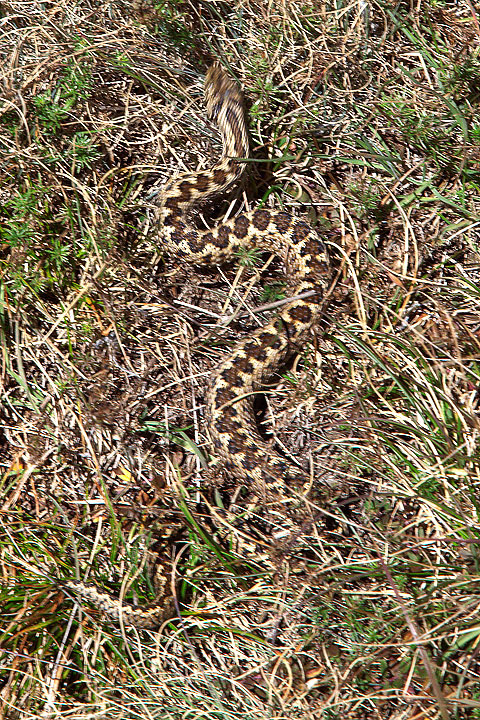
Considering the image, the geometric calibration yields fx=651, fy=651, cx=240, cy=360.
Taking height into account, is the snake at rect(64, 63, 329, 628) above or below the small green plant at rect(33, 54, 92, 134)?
below

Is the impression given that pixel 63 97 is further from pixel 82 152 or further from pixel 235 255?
pixel 235 255

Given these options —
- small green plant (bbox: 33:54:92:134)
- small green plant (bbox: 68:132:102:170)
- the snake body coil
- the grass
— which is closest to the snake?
the snake body coil

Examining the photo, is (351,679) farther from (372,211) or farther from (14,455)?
(372,211)

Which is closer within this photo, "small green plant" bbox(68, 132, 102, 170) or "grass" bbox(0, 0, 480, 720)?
"grass" bbox(0, 0, 480, 720)

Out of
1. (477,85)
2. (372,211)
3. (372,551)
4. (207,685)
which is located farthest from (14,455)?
(477,85)

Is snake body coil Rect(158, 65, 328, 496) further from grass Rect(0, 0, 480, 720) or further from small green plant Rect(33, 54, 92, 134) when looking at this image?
small green plant Rect(33, 54, 92, 134)

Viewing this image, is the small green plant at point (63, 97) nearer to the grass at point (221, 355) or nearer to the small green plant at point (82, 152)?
the grass at point (221, 355)
